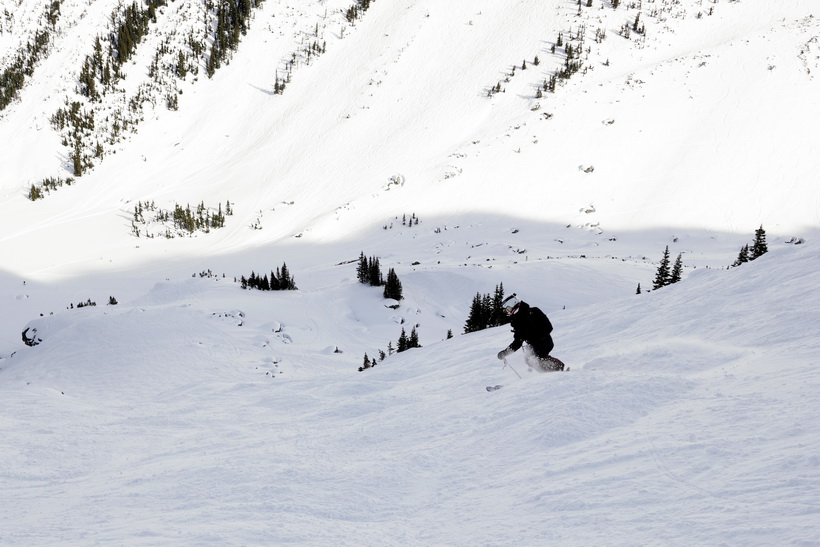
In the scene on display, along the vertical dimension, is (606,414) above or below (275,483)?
above

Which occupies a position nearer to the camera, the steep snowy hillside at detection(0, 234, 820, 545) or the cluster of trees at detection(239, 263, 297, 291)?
the steep snowy hillside at detection(0, 234, 820, 545)

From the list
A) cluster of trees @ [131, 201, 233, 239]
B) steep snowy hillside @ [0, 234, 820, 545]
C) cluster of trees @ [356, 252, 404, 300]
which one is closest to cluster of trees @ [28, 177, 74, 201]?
cluster of trees @ [131, 201, 233, 239]

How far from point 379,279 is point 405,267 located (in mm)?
4239

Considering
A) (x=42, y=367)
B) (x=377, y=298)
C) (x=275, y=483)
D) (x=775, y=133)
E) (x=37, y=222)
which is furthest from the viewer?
(x=37, y=222)

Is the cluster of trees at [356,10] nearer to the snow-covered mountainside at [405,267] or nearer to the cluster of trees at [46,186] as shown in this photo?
the snow-covered mountainside at [405,267]

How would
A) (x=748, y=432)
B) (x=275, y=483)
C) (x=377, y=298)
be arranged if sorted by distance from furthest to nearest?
(x=377, y=298) < (x=275, y=483) < (x=748, y=432)

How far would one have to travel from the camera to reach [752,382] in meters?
4.85

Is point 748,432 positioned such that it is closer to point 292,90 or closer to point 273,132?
point 273,132

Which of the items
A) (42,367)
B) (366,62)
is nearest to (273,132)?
(366,62)

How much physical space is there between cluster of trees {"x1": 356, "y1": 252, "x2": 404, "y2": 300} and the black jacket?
12.5 meters

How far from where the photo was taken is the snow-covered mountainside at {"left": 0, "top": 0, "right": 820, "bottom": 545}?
387 centimetres

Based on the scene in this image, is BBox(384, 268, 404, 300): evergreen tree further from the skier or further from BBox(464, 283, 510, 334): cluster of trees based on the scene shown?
the skier

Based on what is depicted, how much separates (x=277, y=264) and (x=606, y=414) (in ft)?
93.6

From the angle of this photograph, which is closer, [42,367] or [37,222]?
[42,367]
